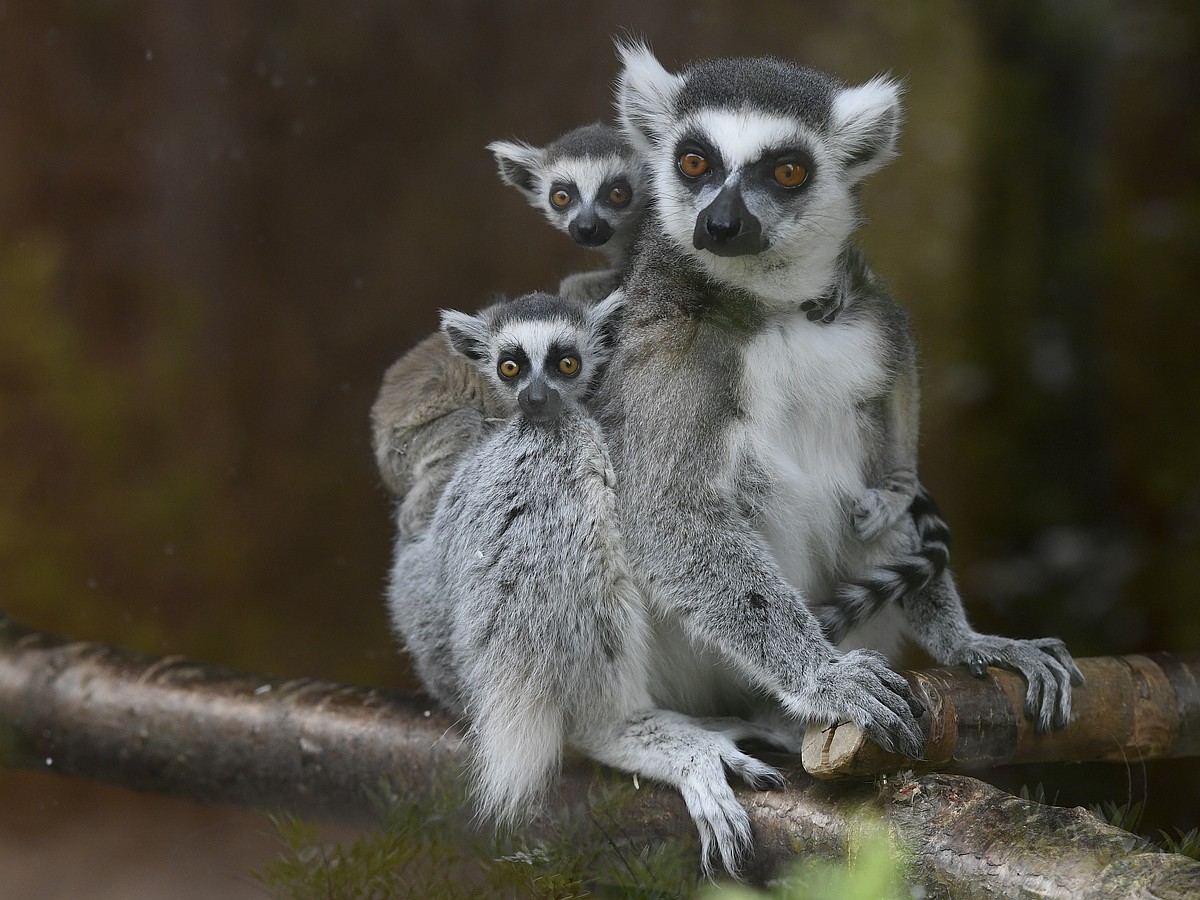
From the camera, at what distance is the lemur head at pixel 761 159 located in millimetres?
2229

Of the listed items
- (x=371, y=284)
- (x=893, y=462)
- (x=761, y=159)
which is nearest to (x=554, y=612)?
(x=893, y=462)

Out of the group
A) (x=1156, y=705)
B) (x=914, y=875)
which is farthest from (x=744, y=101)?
(x=1156, y=705)

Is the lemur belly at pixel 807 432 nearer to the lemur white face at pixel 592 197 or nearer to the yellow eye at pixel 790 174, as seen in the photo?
the yellow eye at pixel 790 174

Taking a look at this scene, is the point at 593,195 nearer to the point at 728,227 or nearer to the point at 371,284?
the point at 728,227

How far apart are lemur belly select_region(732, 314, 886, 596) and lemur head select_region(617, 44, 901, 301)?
0.14 metres

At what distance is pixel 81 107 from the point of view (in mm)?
4141

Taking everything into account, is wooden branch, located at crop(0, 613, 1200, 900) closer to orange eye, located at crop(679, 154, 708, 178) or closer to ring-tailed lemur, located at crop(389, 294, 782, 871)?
ring-tailed lemur, located at crop(389, 294, 782, 871)

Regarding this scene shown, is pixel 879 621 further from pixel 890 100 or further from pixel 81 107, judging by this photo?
pixel 81 107

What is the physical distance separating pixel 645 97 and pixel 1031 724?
1728mm

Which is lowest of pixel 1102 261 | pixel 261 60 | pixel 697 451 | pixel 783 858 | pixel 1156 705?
pixel 783 858

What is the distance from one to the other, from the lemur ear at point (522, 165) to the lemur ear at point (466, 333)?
60 centimetres

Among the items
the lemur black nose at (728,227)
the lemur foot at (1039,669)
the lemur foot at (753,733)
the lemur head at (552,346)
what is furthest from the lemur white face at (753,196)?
the lemur foot at (753,733)

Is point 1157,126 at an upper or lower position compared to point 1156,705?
upper

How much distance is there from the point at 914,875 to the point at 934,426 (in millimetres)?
3010
